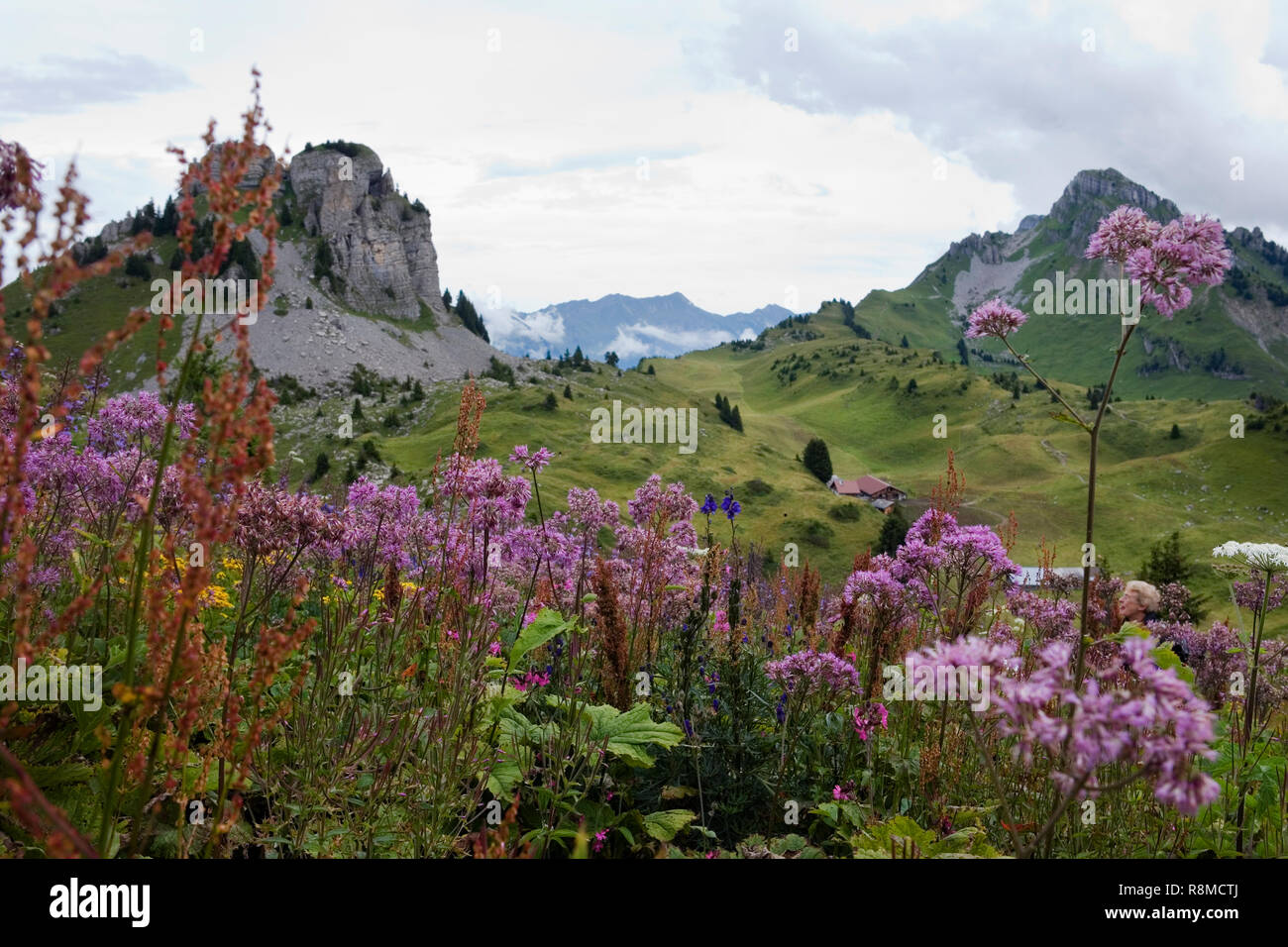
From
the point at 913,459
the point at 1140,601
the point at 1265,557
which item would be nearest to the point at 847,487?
the point at 913,459

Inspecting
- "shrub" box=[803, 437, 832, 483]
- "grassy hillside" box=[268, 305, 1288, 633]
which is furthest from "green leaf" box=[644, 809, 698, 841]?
"shrub" box=[803, 437, 832, 483]

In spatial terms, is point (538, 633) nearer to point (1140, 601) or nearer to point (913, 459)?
point (1140, 601)

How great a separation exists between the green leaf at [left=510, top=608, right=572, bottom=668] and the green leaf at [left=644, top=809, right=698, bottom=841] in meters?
1.24

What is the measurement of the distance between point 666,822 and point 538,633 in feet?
4.62

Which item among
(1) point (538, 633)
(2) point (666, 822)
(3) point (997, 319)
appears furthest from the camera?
(1) point (538, 633)

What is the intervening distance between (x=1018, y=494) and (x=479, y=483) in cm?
13708

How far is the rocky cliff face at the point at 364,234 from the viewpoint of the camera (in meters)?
181

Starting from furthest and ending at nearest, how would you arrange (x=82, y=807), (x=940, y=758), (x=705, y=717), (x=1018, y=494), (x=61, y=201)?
(x=1018, y=494) → (x=705, y=717) → (x=940, y=758) → (x=82, y=807) → (x=61, y=201)

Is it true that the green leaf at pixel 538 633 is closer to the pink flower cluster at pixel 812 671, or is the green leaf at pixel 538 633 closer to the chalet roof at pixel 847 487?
the pink flower cluster at pixel 812 671

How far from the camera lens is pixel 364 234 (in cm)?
18512

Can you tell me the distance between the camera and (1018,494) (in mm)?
128500

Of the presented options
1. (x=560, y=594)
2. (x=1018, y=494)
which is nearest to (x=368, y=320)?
(x=1018, y=494)

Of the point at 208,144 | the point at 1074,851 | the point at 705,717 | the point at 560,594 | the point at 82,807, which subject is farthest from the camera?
the point at 560,594
